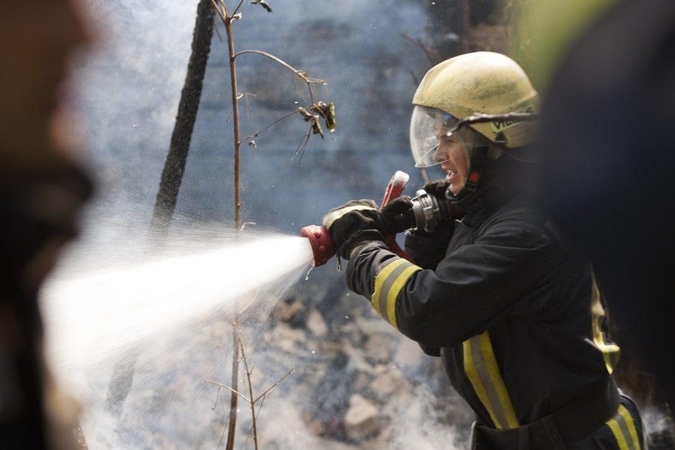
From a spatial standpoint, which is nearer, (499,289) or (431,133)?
(499,289)

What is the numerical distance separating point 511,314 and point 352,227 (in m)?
0.68

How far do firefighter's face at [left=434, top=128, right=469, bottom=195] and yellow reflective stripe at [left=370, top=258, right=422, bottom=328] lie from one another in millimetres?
433

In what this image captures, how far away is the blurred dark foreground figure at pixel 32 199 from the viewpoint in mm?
1449

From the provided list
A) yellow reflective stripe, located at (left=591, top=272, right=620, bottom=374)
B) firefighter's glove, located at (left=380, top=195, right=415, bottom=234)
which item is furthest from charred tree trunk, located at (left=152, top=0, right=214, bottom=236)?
yellow reflective stripe, located at (left=591, top=272, right=620, bottom=374)

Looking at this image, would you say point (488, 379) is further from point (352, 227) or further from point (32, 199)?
point (32, 199)

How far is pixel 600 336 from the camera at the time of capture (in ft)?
7.83

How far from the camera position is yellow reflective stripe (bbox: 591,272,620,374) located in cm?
233

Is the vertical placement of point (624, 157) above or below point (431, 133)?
above

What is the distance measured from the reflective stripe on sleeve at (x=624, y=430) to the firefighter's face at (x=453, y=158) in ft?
3.41

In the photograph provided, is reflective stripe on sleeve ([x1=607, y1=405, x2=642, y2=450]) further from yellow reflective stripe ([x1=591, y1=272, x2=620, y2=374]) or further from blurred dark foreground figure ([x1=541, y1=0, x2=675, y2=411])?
blurred dark foreground figure ([x1=541, y1=0, x2=675, y2=411])

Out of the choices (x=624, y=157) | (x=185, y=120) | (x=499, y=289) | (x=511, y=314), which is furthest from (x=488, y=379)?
(x=185, y=120)

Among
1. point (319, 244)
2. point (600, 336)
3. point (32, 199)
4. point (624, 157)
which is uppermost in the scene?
point (624, 157)

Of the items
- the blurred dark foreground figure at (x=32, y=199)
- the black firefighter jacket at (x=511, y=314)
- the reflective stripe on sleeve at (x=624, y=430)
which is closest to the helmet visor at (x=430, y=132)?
the black firefighter jacket at (x=511, y=314)

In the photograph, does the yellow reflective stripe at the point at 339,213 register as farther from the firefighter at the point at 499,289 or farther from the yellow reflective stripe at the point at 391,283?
the yellow reflective stripe at the point at 391,283
